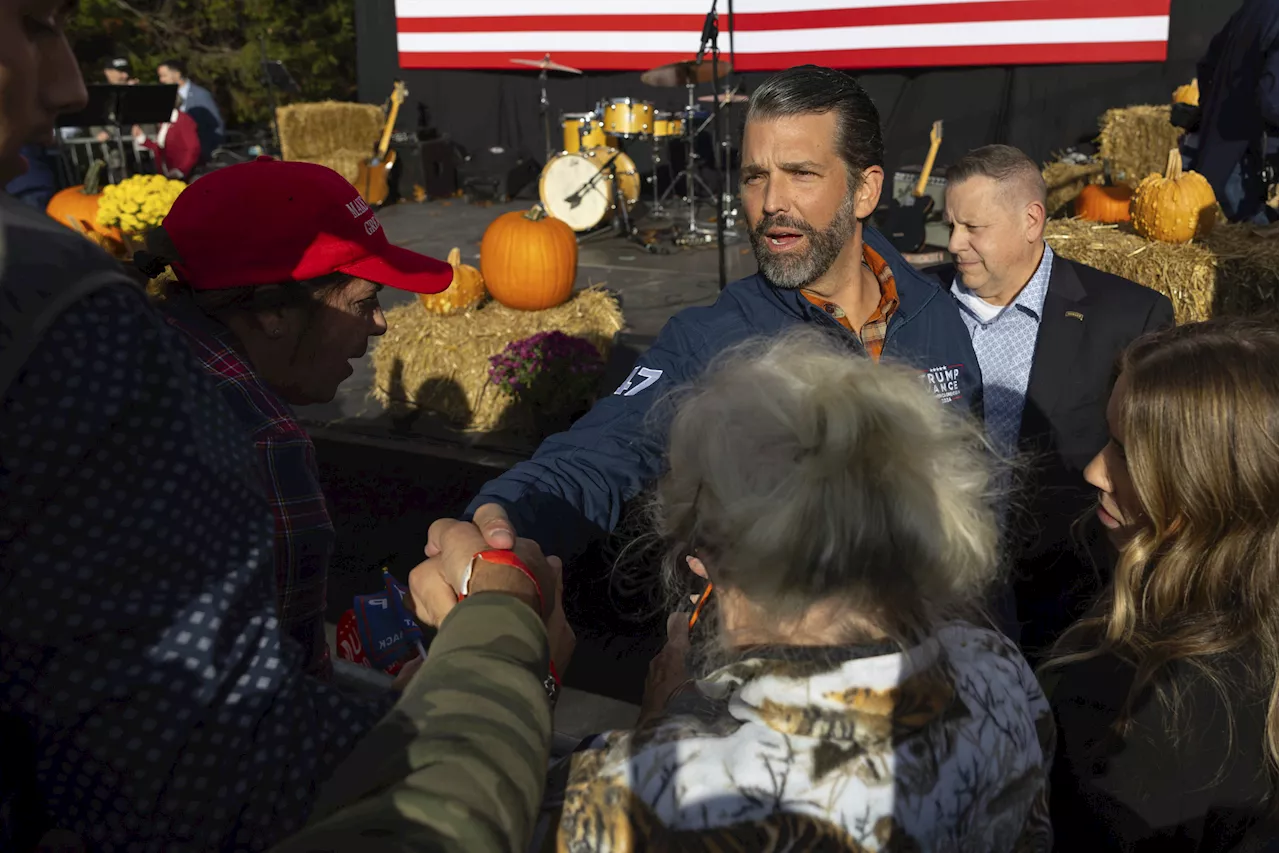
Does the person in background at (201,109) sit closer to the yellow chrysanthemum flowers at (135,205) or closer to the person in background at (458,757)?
the yellow chrysanthemum flowers at (135,205)

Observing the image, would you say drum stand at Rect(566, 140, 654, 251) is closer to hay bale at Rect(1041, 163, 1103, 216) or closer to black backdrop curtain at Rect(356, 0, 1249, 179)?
black backdrop curtain at Rect(356, 0, 1249, 179)

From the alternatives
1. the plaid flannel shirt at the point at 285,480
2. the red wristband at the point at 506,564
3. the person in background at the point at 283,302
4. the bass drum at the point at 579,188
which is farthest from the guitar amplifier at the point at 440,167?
the red wristband at the point at 506,564

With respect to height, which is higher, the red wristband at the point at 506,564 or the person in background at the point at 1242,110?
the person in background at the point at 1242,110

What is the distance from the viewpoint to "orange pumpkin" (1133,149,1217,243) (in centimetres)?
581

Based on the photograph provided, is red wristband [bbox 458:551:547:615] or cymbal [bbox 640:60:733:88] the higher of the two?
cymbal [bbox 640:60:733:88]

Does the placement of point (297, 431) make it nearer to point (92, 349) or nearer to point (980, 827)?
point (92, 349)

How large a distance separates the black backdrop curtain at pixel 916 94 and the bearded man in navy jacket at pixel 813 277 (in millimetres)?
9247

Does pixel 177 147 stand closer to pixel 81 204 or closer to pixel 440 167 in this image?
pixel 440 167

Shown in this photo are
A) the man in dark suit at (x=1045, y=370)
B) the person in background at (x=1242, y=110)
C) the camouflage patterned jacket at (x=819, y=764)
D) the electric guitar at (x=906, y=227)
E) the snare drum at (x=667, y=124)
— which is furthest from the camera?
the snare drum at (x=667, y=124)

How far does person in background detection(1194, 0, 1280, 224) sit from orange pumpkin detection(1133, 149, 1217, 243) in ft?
0.86

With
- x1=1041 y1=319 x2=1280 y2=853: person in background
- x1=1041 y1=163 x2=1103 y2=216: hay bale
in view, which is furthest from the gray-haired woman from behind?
x1=1041 y1=163 x2=1103 y2=216: hay bale

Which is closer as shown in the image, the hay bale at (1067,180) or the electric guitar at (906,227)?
the electric guitar at (906,227)

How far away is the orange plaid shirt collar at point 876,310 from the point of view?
8.38 ft

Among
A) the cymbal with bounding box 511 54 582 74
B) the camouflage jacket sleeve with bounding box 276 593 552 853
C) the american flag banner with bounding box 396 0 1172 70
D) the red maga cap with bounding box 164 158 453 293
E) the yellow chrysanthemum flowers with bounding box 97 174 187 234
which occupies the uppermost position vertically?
the american flag banner with bounding box 396 0 1172 70
